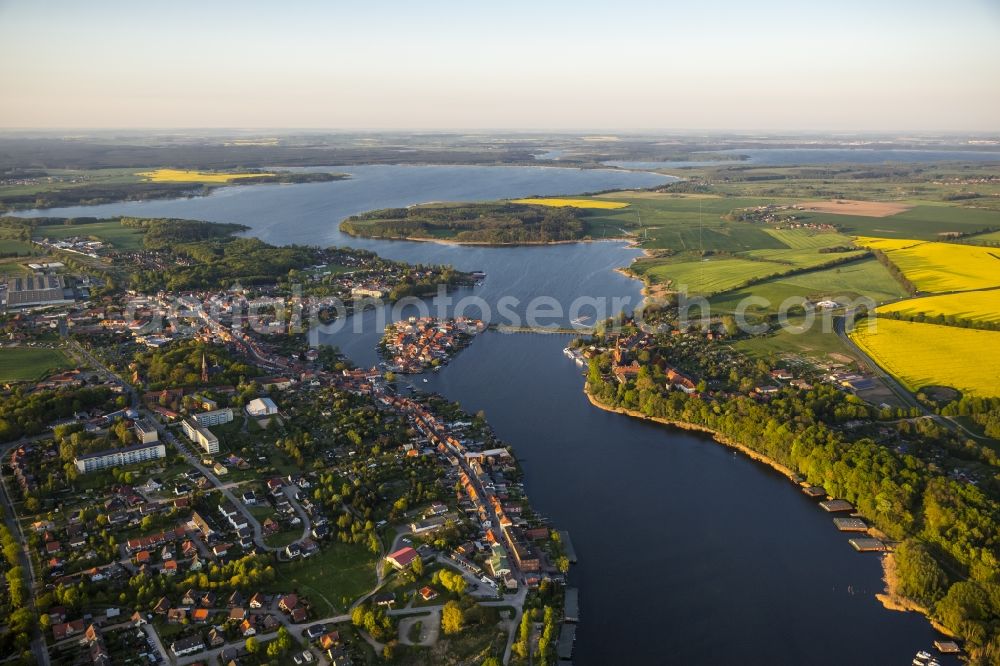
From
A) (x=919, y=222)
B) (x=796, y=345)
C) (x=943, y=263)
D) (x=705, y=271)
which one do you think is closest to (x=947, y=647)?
(x=796, y=345)

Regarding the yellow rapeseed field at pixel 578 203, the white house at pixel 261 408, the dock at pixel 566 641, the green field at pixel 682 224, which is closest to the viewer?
the dock at pixel 566 641

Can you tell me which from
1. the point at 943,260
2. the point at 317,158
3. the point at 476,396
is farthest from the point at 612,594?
the point at 317,158

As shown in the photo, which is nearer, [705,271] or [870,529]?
[870,529]

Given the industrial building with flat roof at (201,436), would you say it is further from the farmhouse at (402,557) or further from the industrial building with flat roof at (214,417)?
the farmhouse at (402,557)

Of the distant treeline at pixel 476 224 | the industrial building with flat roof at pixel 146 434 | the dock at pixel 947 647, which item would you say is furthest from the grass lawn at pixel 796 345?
the distant treeline at pixel 476 224

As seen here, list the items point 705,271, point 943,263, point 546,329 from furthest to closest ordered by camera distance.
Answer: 1. point 705,271
2. point 943,263
3. point 546,329

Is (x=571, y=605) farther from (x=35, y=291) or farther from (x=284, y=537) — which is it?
(x=35, y=291)

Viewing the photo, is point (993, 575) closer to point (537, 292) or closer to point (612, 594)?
point (612, 594)
